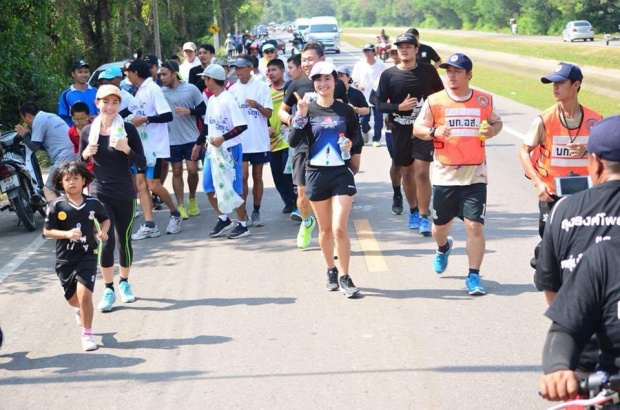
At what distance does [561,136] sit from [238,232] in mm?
4758

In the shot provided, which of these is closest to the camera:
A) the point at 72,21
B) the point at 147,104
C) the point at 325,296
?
the point at 325,296

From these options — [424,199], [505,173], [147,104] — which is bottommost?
[505,173]

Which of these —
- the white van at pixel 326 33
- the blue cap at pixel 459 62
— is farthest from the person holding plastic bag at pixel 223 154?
the white van at pixel 326 33

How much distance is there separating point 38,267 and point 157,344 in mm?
3366

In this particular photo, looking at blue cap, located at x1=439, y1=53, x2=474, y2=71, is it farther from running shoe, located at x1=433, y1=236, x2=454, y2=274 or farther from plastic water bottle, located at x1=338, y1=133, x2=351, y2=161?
running shoe, located at x1=433, y1=236, x2=454, y2=274

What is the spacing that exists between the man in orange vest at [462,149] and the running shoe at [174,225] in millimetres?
4068

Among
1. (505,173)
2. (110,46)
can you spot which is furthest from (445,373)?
(110,46)

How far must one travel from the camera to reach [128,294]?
27.9 ft

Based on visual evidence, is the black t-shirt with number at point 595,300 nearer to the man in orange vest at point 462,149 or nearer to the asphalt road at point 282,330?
the asphalt road at point 282,330

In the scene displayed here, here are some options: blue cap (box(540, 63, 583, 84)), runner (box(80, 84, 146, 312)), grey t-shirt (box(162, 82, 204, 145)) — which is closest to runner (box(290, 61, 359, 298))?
runner (box(80, 84, 146, 312))

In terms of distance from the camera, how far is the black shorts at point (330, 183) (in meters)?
8.27

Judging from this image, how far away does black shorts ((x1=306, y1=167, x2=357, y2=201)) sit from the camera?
8.27 meters

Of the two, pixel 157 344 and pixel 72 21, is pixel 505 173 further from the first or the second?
pixel 72 21

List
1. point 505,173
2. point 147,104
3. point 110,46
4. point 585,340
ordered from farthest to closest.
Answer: point 110,46, point 505,173, point 147,104, point 585,340
